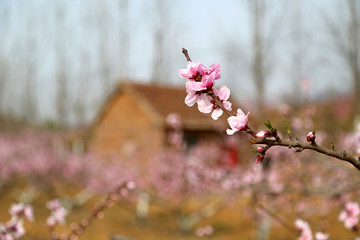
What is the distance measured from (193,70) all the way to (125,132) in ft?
52.9

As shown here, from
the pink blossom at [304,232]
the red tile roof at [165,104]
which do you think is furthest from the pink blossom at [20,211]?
the red tile roof at [165,104]

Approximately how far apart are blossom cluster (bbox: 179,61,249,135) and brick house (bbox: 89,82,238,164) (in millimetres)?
12347

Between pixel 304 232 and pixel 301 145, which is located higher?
pixel 301 145

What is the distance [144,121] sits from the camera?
1603cm

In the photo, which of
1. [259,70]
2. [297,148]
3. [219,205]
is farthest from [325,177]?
[259,70]

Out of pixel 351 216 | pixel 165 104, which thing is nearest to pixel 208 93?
pixel 351 216

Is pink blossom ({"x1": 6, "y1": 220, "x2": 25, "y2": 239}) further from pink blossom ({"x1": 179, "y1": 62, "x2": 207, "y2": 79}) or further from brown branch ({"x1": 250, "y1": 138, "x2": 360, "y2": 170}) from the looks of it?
brown branch ({"x1": 250, "y1": 138, "x2": 360, "y2": 170})

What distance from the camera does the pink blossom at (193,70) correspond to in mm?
1322

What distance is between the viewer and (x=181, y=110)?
16484 mm

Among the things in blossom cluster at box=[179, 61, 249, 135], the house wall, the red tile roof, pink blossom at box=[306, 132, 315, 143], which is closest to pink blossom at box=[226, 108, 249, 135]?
blossom cluster at box=[179, 61, 249, 135]

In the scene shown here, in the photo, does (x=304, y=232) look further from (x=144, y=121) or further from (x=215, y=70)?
(x=144, y=121)

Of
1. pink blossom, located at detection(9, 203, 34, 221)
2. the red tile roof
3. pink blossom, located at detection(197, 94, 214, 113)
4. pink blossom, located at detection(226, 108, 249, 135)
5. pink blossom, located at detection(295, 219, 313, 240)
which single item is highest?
pink blossom, located at detection(197, 94, 214, 113)

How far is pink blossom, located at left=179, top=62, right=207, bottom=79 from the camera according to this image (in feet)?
4.34

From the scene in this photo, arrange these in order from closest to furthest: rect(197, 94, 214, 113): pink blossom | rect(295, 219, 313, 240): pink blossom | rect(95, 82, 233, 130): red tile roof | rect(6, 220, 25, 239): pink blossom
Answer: rect(197, 94, 214, 113): pink blossom, rect(295, 219, 313, 240): pink blossom, rect(6, 220, 25, 239): pink blossom, rect(95, 82, 233, 130): red tile roof
